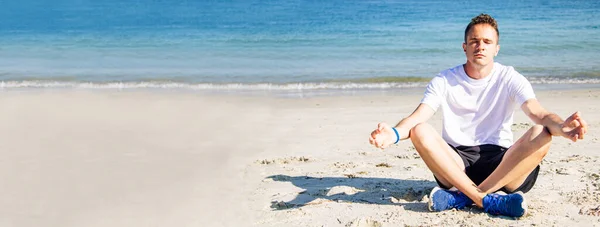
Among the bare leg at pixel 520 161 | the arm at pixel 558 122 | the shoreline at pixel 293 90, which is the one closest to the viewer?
the arm at pixel 558 122

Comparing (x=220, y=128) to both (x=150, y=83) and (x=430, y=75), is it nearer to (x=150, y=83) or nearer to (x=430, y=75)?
(x=150, y=83)

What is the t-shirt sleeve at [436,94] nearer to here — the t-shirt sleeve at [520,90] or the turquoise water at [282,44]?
the t-shirt sleeve at [520,90]

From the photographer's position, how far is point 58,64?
50.1 feet

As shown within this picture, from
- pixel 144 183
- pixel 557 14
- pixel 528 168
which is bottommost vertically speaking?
pixel 144 183

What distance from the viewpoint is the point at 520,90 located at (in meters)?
4.44

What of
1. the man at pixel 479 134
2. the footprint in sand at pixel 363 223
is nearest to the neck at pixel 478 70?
the man at pixel 479 134

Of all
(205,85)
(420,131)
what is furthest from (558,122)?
(205,85)

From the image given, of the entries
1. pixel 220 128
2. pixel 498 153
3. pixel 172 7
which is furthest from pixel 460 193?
pixel 172 7

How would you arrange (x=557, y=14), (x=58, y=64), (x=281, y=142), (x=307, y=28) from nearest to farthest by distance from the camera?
(x=281, y=142)
(x=58, y=64)
(x=307, y=28)
(x=557, y=14)

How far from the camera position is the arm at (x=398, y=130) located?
4090 mm

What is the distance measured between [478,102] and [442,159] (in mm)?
500

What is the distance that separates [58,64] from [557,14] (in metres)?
20.4

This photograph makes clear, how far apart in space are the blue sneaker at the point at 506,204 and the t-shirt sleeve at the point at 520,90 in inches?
24.7

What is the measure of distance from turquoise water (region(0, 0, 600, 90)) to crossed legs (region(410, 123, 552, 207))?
7318 millimetres
